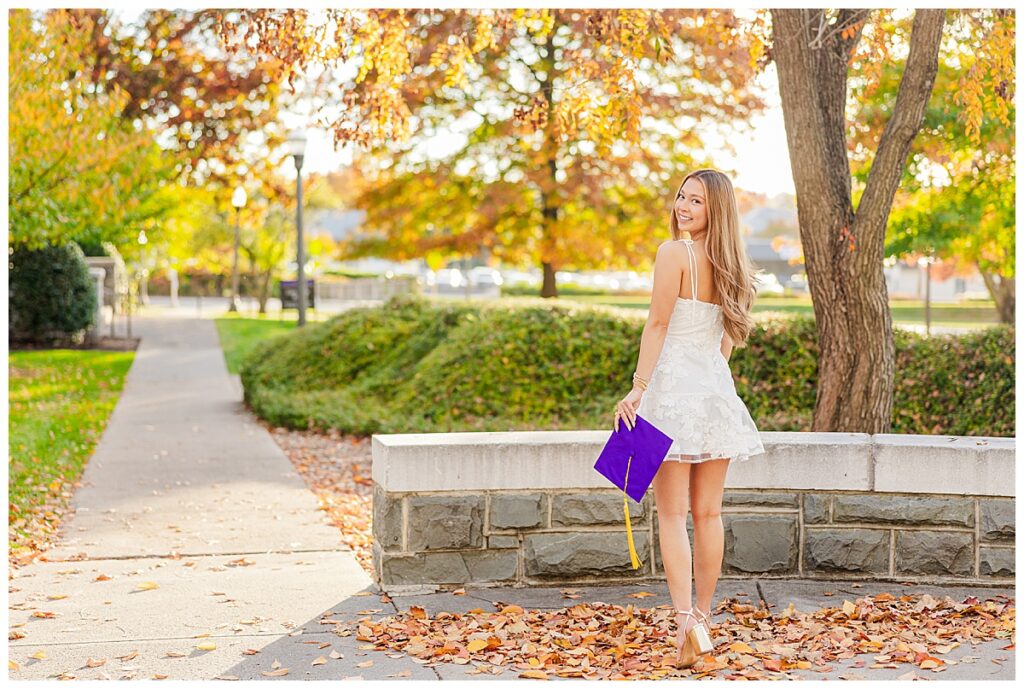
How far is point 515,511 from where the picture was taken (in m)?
5.64

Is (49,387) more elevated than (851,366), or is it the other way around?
(851,366)

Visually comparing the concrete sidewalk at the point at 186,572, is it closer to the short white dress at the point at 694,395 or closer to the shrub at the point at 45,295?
the short white dress at the point at 694,395

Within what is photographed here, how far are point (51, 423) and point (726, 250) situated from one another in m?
9.19

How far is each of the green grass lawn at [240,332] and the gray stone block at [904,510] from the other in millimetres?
13164

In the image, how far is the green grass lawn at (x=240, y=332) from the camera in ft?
66.0

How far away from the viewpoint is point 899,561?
18.8ft

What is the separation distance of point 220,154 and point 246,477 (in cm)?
1266

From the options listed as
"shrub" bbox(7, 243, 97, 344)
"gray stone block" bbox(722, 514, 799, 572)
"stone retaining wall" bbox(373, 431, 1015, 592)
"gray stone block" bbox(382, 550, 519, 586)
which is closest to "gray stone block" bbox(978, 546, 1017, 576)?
"stone retaining wall" bbox(373, 431, 1015, 592)

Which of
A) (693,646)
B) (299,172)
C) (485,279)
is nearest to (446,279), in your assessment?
(485,279)

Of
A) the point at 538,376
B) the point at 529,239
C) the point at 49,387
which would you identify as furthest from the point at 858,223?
the point at 529,239

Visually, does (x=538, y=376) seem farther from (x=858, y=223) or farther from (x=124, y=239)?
(x=124, y=239)

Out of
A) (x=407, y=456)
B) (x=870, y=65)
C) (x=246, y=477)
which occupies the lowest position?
(x=246, y=477)

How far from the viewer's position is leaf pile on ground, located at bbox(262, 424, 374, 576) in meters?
7.23

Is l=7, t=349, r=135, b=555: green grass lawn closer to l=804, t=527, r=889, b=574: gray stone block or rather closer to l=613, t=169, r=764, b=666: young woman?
l=613, t=169, r=764, b=666: young woman
